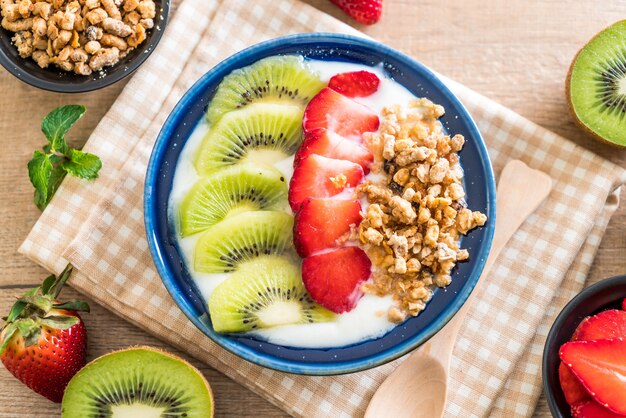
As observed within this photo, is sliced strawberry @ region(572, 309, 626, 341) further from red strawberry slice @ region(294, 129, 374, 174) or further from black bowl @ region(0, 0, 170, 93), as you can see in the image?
black bowl @ region(0, 0, 170, 93)

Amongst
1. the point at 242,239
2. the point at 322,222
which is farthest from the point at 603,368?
the point at 242,239

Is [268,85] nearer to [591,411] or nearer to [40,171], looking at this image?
[40,171]

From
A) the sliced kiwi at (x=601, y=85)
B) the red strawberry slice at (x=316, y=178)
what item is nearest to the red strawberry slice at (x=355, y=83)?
the red strawberry slice at (x=316, y=178)

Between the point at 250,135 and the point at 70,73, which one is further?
the point at 70,73

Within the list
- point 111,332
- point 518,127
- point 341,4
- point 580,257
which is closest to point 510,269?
point 580,257

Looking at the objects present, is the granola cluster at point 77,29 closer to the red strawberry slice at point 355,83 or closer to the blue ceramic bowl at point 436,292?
the blue ceramic bowl at point 436,292

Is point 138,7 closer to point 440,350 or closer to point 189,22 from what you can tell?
point 189,22

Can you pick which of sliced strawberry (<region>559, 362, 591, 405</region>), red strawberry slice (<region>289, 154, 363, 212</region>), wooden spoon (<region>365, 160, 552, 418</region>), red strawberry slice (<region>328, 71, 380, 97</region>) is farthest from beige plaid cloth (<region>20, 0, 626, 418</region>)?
red strawberry slice (<region>289, 154, 363, 212</region>)
